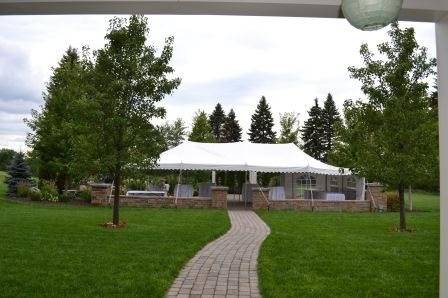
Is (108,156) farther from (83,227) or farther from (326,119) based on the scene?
(326,119)

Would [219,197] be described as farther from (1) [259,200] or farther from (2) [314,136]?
(2) [314,136]

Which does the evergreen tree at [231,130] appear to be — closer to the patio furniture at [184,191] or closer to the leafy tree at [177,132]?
the leafy tree at [177,132]

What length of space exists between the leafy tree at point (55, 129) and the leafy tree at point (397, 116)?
A: 41.9ft

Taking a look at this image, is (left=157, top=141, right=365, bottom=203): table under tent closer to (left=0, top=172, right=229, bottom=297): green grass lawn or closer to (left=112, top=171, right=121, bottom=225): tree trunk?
(left=0, top=172, right=229, bottom=297): green grass lawn

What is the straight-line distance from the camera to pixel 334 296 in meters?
5.67

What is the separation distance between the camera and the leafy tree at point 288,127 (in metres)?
45.5

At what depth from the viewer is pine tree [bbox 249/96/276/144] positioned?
63500mm

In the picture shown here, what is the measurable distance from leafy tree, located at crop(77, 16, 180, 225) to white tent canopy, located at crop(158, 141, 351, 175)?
7.15m

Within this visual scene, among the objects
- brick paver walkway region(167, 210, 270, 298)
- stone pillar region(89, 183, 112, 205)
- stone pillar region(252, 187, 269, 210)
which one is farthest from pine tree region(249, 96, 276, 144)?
brick paver walkway region(167, 210, 270, 298)

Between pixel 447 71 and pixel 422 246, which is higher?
pixel 447 71

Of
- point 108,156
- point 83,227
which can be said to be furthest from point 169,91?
point 83,227

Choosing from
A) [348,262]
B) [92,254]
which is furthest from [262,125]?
[92,254]

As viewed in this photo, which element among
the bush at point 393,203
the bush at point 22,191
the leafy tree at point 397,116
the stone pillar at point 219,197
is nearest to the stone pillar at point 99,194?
the bush at point 22,191

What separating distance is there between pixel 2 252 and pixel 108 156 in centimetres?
421
